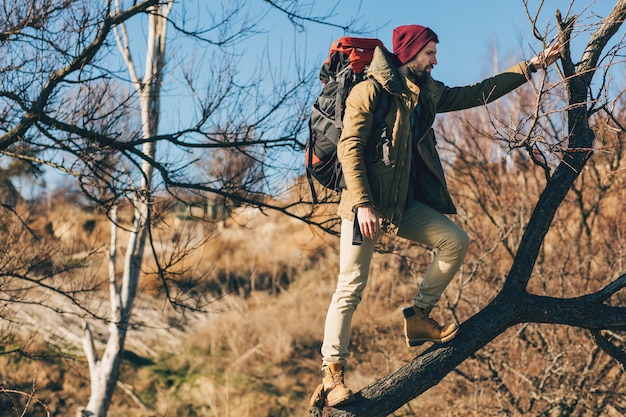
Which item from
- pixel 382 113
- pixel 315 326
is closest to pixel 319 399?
pixel 382 113

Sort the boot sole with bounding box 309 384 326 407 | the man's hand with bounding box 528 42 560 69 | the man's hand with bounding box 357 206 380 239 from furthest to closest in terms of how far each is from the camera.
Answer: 1. the man's hand with bounding box 528 42 560 69
2. the boot sole with bounding box 309 384 326 407
3. the man's hand with bounding box 357 206 380 239

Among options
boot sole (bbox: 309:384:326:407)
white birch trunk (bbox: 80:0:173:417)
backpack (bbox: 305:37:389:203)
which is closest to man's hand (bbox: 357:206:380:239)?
backpack (bbox: 305:37:389:203)

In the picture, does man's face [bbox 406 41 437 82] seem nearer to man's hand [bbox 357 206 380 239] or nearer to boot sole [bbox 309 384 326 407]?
man's hand [bbox 357 206 380 239]

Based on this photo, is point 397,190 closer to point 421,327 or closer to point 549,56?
point 421,327

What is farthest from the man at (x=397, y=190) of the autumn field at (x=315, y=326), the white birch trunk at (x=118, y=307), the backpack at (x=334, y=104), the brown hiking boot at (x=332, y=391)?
the white birch trunk at (x=118, y=307)

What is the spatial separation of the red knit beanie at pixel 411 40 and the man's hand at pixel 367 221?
2.56 ft

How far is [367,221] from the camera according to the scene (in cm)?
349

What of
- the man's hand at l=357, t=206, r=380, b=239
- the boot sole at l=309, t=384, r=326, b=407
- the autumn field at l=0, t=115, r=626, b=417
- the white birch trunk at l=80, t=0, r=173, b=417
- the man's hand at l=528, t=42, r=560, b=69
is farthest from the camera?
the white birch trunk at l=80, t=0, r=173, b=417

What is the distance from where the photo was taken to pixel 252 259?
851 inches

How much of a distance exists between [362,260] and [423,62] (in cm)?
101

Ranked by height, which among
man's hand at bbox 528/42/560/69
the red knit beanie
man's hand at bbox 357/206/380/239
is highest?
man's hand at bbox 528/42/560/69

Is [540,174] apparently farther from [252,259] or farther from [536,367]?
[252,259]

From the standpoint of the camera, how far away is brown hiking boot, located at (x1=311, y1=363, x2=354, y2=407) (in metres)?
3.57

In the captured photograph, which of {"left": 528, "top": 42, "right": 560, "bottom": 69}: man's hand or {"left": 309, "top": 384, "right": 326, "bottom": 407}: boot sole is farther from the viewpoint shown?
{"left": 528, "top": 42, "right": 560, "bottom": 69}: man's hand
